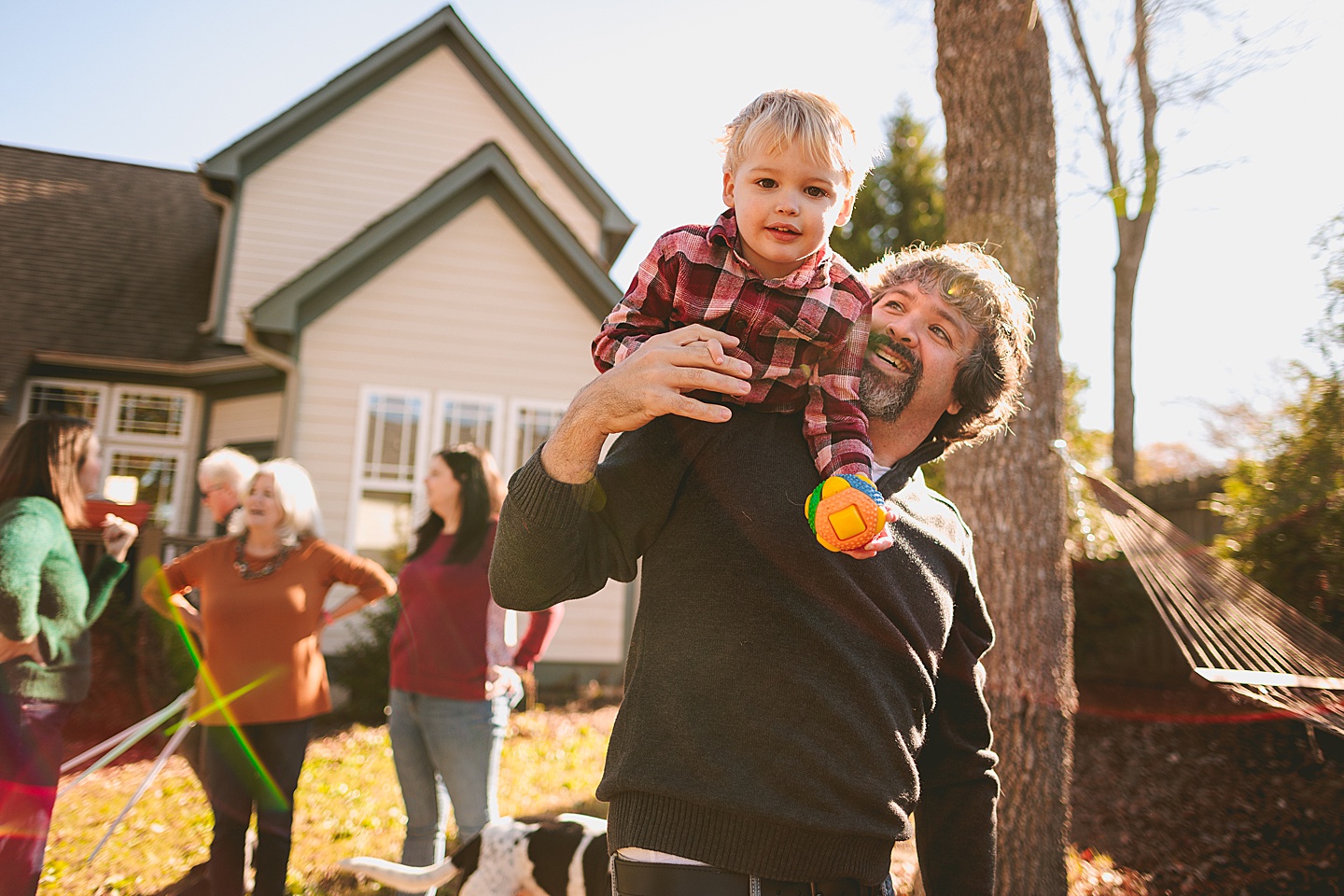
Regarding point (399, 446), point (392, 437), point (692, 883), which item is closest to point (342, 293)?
point (392, 437)

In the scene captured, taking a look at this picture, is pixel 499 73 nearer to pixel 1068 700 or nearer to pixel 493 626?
pixel 493 626

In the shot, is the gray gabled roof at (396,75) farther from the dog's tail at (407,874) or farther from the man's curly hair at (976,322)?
the man's curly hair at (976,322)

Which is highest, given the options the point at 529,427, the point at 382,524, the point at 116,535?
the point at 529,427

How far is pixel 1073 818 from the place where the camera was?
6.21 metres

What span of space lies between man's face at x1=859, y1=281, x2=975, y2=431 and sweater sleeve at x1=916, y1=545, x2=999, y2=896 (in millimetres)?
376

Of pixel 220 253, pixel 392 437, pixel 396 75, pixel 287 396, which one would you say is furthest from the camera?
pixel 396 75

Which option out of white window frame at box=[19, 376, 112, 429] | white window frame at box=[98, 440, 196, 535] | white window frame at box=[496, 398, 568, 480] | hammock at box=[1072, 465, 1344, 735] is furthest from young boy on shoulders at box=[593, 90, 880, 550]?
white window frame at box=[19, 376, 112, 429]

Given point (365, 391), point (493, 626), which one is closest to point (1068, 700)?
point (493, 626)

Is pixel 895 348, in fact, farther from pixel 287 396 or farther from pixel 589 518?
pixel 287 396

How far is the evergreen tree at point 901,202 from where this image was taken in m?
15.7

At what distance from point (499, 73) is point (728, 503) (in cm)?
1265

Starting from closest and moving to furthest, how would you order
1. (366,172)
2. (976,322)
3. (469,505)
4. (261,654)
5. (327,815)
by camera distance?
(976,322), (261,654), (469,505), (327,815), (366,172)

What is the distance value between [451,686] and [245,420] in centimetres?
830

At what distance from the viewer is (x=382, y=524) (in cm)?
941
